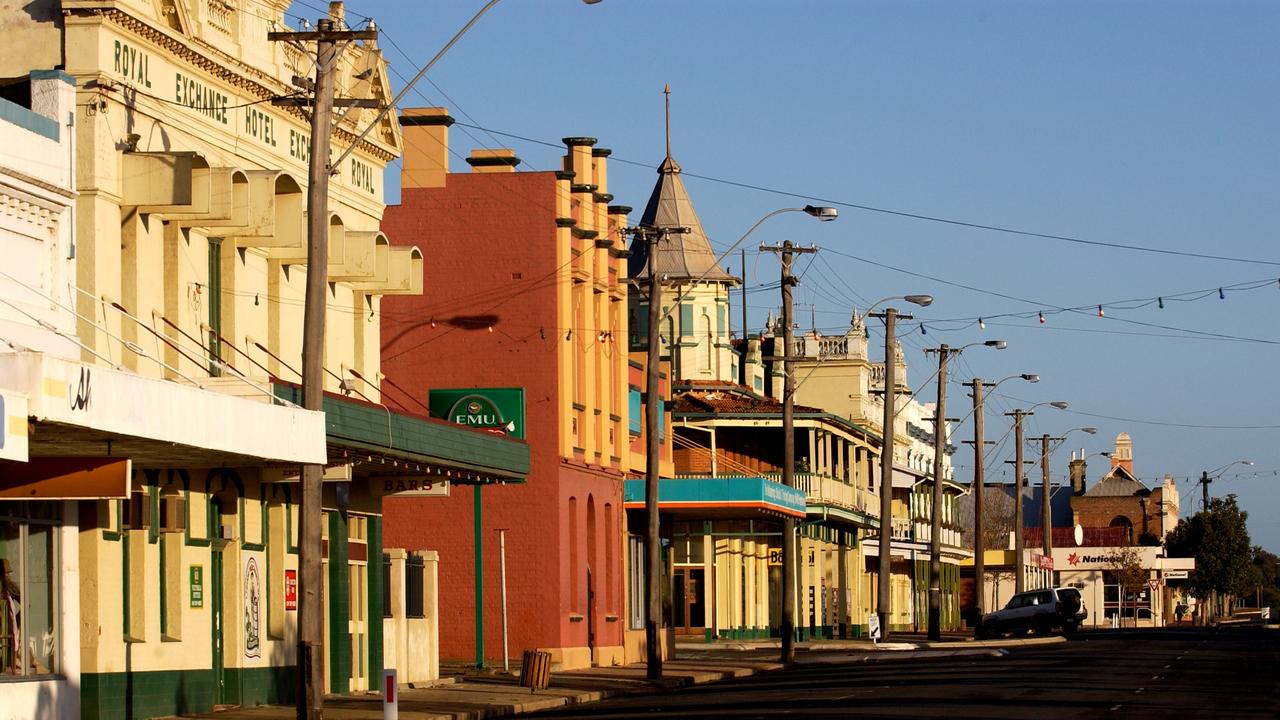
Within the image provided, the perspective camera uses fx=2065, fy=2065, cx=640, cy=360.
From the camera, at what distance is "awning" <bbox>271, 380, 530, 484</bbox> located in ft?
93.0

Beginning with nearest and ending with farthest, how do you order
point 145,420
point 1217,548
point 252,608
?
point 145,420 < point 252,608 < point 1217,548

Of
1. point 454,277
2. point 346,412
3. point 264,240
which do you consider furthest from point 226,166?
point 454,277

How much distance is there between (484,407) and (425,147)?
672 cm

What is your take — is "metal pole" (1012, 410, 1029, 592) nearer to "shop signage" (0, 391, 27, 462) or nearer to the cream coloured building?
the cream coloured building

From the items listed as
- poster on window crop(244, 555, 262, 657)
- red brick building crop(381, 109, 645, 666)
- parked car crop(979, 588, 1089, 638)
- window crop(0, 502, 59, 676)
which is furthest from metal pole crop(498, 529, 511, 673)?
parked car crop(979, 588, 1089, 638)

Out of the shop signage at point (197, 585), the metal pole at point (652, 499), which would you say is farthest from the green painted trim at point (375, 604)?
the shop signage at point (197, 585)

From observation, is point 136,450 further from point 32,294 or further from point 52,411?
point 52,411

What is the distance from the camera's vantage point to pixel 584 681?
126ft

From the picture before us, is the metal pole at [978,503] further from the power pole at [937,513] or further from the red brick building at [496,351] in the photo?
the red brick building at [496,351]

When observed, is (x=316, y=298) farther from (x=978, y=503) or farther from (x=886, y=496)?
(x=978, y=503)

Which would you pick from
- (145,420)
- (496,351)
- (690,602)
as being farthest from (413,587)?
(690,602)

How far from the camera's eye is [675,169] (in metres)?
80.5

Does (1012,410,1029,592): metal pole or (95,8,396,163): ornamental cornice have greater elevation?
(95,8,396,163): ornamental cornice

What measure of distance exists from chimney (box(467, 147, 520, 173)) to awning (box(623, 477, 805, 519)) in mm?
10720
